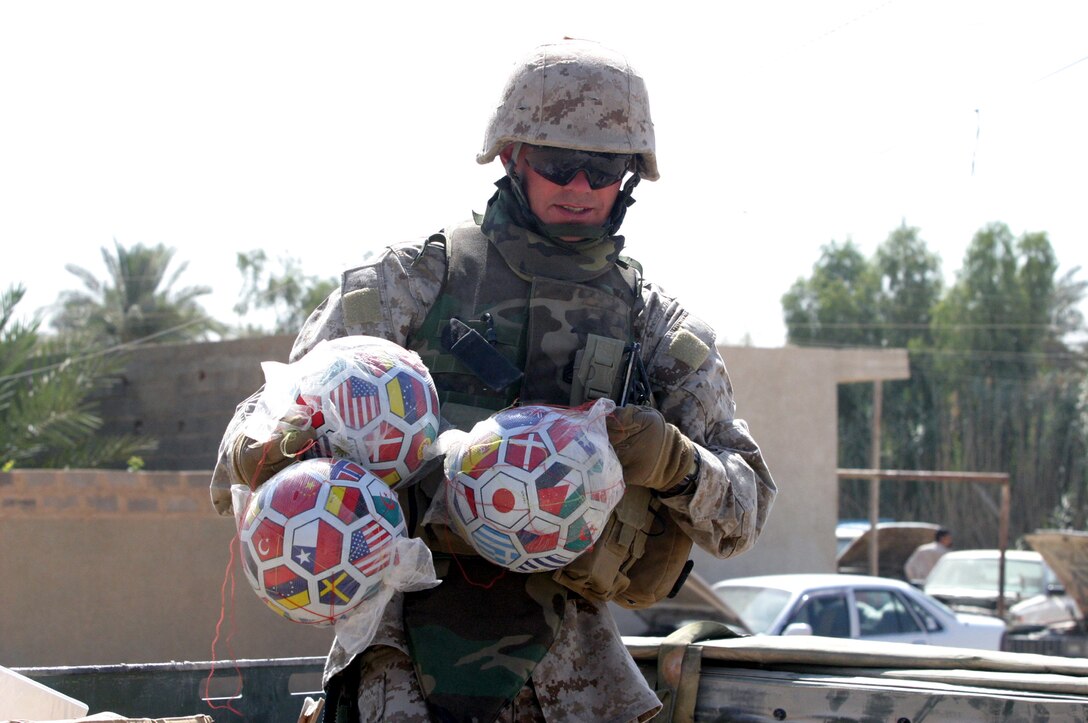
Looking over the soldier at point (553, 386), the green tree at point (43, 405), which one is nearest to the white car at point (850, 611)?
the green tree at point (43, 405)

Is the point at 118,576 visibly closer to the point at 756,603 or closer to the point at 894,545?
the point at 756,603

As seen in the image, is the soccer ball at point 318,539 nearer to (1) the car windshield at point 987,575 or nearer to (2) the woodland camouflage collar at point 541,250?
(2) the woodland camouflage collar at point 541,250

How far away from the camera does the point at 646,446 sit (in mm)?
2621

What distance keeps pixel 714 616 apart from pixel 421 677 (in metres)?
8.32

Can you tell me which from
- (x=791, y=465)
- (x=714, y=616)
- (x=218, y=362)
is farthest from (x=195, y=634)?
(x=791, y=465)

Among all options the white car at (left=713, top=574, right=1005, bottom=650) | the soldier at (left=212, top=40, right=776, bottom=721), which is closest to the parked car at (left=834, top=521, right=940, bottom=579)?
the white car at (left=713, top=574, right=1005, bottom=650)

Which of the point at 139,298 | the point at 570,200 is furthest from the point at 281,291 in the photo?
the point at 570,200

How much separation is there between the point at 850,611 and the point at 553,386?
28.6 ft

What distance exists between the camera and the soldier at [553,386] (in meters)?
2.71

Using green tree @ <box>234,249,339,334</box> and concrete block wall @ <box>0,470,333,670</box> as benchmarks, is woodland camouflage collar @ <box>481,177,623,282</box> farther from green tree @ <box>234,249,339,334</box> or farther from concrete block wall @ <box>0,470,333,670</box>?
green tree @ <box>234,249,339,334</box>

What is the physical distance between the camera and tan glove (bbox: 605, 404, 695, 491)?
260 cm

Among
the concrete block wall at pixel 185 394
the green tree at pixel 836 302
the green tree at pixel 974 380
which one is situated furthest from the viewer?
the green tree at pixel 836 302

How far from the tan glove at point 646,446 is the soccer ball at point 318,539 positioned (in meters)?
0.51

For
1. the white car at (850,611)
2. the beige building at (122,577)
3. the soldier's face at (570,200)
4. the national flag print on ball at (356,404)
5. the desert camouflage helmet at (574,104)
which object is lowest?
the white car at (850,611)
